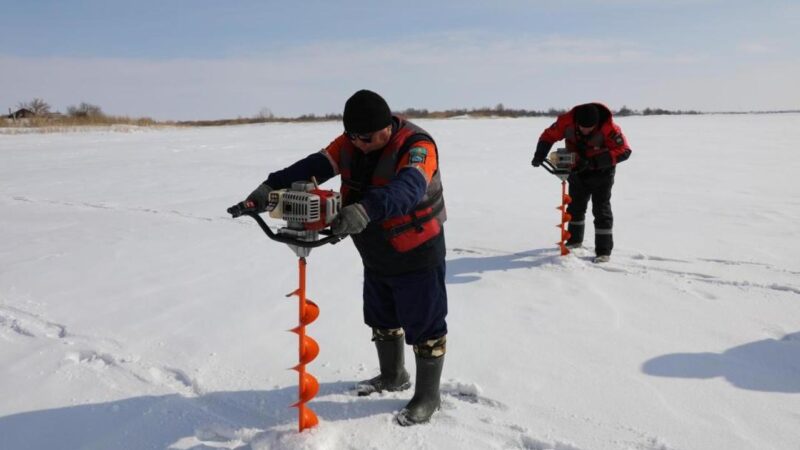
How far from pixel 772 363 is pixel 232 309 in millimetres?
3760

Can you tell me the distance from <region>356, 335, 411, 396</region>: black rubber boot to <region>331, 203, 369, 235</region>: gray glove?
1.13m

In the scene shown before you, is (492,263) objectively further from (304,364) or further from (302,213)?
(302,213)

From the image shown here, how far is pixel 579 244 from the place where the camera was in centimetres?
599

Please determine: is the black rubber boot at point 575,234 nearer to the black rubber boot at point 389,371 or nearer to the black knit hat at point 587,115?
the black knit hat at point 587,115

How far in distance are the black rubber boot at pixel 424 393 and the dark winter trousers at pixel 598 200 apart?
3.32 metres

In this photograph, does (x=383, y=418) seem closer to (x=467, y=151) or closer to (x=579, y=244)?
(x=579, y=244)

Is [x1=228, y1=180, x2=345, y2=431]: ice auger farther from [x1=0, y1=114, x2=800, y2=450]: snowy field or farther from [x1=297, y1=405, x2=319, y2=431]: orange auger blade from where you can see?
[x1=0, y1=114, x2=800, y2=450]: snowy field

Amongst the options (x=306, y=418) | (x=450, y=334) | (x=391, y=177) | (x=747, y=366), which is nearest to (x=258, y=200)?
(x=391, y=177)

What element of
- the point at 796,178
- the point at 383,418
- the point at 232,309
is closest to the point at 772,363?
the point at 383,418

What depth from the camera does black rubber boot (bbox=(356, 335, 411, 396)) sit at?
3.09 m

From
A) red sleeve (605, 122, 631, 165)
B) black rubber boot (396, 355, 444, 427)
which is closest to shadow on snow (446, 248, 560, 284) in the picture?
red sleeve (605, 122, 631, 165)

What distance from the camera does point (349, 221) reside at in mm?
2115

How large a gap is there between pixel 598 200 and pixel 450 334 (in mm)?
2656

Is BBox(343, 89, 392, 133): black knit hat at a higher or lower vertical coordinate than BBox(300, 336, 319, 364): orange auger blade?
higher
